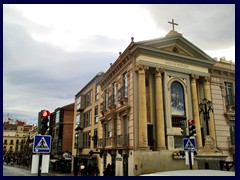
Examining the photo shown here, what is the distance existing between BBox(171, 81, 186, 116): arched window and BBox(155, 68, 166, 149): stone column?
1527 mm

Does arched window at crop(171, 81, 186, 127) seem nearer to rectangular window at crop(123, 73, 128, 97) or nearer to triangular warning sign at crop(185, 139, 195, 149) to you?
rectangular window at crop(123, 73, 128, 97)

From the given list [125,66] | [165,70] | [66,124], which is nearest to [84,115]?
[66,124]

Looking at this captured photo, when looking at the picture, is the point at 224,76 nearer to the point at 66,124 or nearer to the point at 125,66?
the point at 125,66

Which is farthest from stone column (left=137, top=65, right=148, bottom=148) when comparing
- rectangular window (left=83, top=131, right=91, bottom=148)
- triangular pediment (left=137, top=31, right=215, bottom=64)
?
rectangular window (left=83, top=131, right=91, bottom=148)

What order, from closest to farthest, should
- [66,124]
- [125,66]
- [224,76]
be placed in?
[125,66], [224,76], [66,124]

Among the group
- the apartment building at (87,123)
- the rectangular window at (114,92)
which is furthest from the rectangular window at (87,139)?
the rectangular window at (114,92)

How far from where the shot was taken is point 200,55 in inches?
821

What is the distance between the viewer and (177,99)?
1950cm

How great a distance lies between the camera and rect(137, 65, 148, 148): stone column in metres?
16.8

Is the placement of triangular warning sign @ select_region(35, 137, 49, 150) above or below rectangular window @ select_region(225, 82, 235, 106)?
below

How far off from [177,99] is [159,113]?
2.67m

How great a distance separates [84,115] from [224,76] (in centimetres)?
2035

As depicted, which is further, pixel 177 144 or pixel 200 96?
pixel 200 96

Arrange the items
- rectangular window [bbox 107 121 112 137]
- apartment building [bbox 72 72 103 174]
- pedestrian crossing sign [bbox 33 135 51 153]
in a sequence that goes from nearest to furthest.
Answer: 1. pedestrian crossing sign [bbox 33 135 51 153]
2. rectangular window [bbox 107 121 112 137]
3. apartment building [bbox 72 72 103 174]
